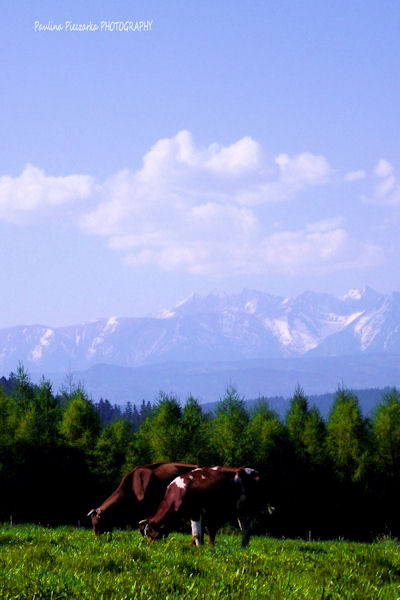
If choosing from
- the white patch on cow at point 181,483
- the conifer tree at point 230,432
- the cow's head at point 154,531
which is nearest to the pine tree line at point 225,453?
the conifer tree at point 230,432

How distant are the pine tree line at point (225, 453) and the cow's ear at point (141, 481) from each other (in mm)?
54255

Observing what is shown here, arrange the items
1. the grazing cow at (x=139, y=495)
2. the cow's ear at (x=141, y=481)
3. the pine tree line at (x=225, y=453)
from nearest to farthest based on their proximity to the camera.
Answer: the grazing cow at (x=139, y=495) → the cow's ear at (x=141, y=481) → the pine tree line at (x=225, y=453)

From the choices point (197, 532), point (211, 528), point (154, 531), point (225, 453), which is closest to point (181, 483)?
point (197, 532)

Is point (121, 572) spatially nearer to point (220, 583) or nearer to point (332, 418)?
point (220, 583)

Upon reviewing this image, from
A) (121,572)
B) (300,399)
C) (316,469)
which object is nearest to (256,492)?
(121,572)

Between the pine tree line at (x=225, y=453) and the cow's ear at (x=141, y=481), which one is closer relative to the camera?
the cow's ear at (x=141, y=481)

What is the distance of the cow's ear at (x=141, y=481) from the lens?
19391 millimetres

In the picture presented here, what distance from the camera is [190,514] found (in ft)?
53.8

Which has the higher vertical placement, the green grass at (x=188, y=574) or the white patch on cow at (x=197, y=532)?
the green grass at (x=188, y=574)

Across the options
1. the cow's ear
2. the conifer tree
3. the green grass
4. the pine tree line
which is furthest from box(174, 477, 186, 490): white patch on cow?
the conifer tree

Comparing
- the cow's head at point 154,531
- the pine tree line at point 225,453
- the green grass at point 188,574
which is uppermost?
the green grass at point 188,574

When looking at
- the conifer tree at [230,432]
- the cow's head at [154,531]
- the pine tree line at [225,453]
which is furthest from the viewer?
the conifer tree at [230,432]

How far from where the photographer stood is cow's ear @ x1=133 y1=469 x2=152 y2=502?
63.6 feet

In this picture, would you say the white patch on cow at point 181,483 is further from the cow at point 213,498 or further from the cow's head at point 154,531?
the cow's head at point 154,531
